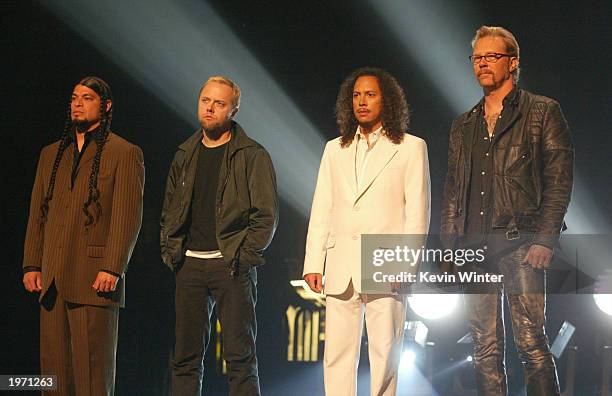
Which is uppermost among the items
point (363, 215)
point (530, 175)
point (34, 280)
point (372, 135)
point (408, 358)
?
point (372, 135)

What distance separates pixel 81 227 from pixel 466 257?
1623 mm

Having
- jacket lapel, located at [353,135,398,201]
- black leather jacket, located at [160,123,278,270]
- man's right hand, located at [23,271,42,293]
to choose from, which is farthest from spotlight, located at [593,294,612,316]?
man's right hand, located at [23,271,42,293]

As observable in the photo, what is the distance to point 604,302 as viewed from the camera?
4.92m

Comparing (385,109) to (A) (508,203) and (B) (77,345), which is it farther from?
(B) (77,345)

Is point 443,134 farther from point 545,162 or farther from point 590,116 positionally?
point 545,162

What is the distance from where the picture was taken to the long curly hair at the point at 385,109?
3859 mm

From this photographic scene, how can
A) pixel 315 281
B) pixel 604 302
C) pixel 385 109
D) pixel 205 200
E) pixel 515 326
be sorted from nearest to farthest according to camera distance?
pixel 515 326
pixel 315 281
pixel 385 109
pixel 205 200
pixel 604 302

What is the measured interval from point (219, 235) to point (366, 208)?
0.64 meters

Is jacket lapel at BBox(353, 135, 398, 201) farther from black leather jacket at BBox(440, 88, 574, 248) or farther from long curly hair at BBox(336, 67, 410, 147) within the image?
black leather jacket at BBox(440, 88, 574, 248)

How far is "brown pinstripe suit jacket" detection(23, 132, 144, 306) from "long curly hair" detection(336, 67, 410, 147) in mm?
919

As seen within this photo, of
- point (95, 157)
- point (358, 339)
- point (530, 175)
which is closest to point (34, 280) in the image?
point (95, 157)

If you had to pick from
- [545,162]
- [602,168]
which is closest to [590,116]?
[602,168]

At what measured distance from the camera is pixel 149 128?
5.95 meters

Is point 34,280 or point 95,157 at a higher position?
point 95,157
